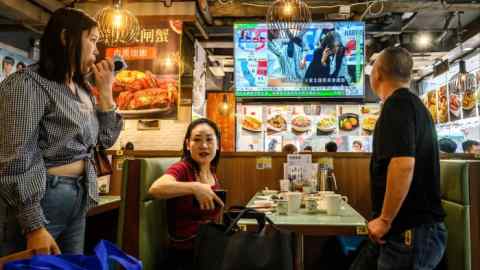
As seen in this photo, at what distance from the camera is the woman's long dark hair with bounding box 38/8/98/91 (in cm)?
150

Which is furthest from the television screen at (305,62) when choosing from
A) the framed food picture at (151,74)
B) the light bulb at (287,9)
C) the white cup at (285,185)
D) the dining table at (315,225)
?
the dining table at (315,225)

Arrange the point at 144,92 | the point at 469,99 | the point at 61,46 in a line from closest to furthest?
the point at 61,46
the point at 144,92
the point at 469,99

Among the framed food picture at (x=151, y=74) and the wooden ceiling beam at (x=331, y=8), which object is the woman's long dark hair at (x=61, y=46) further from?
the wooden ceiling beam at (x=331, y=8)

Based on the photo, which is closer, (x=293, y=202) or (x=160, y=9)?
(x=293, y=202)

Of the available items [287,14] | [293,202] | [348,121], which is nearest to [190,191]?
[293,202]

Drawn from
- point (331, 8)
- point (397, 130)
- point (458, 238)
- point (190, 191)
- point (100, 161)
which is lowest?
point (458, 238)

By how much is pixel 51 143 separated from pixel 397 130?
4.67ft

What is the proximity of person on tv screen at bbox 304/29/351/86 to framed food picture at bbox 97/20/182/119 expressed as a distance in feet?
5.59

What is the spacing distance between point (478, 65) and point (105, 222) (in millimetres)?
6989

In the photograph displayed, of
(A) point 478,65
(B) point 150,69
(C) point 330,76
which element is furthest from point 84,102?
(A) point 478,65

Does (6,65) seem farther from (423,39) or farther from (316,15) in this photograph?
(423,39)

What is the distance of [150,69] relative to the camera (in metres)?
4.90

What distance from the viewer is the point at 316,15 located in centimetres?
535

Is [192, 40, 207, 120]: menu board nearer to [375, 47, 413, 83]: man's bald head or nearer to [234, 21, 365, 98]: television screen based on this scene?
[234, 21, 365, 98]: television screen
